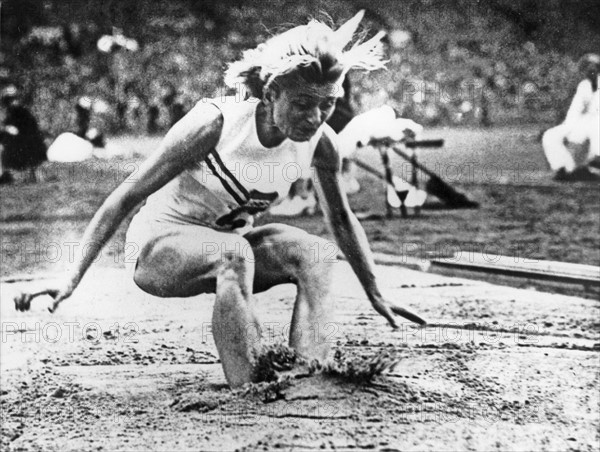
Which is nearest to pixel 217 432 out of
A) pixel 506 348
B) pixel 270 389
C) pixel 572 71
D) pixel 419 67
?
pixel 270 389

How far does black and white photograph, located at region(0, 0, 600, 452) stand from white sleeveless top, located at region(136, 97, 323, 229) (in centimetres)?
1

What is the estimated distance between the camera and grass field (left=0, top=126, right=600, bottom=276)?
378cm

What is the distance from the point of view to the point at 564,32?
400 cm

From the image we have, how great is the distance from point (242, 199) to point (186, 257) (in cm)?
39

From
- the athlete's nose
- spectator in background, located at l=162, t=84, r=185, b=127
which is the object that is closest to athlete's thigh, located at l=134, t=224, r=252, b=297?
spectator in background, located at l=162, t=84, r=185, b=127

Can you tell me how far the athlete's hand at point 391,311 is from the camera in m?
3.82

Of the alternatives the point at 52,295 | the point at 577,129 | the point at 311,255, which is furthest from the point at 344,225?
the point at 52,295

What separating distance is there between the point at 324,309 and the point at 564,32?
6.26 ft

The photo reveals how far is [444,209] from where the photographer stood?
13.0 feet

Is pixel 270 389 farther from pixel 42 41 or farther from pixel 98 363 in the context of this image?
pixel 42 41

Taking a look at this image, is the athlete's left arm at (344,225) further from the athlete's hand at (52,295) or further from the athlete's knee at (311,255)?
the athlete's hand at (52,295)

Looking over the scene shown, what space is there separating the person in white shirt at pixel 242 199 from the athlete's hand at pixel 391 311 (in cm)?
25

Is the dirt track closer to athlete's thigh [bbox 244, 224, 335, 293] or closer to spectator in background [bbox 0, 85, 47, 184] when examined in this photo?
athlete's thigh [bbox 244, 224, 335, 293]

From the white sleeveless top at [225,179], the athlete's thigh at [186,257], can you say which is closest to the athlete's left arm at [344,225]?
the white sleeveless top at [225,179]
